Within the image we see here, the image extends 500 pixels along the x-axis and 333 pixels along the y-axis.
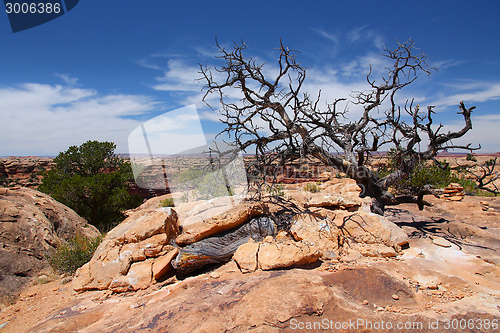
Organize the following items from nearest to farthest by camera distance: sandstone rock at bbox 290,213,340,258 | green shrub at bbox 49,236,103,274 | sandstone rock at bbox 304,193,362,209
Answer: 1. sandstone rock at bbox 290,213,340,258
2. green shrub at bbox 49,236,103,274
3. sandstone rock at bbox 304,193,362,209

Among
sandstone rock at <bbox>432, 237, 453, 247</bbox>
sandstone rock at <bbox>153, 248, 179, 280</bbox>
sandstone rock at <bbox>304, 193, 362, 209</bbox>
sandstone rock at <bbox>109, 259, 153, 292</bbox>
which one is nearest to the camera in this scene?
sandstone rock at <bbox>109, 259, 153, 292</bbox>

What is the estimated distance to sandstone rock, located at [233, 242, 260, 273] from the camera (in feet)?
14.8

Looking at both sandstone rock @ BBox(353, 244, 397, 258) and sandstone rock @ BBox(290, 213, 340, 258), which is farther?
sandstone rock @ BBox(290, 213, 340, 258)

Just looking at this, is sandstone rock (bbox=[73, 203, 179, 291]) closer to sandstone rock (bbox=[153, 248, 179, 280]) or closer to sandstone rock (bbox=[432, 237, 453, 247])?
sandstone rock (bbox=[153, 248, 179, 280])

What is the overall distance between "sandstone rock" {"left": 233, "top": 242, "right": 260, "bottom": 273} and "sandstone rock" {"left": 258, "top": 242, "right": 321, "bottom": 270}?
0.36ft

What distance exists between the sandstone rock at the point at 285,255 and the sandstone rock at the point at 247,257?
4.3 inches

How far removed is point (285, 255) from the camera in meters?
4.48

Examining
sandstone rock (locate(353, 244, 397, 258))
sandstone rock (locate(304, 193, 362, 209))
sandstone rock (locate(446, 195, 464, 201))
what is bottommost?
sandstone rock (locate(446, 195, 464, 201))

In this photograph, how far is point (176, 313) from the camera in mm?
3236

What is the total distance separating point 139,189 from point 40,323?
2248 centimetres

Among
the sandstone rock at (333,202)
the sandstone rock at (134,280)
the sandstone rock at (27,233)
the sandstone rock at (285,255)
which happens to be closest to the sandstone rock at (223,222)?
the sandstone rock at (134,280)

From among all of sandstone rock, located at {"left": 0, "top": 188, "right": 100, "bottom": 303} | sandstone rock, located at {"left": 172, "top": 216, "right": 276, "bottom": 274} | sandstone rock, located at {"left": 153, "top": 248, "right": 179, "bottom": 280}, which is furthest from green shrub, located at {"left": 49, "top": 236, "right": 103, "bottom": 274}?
sandstone rock, located at {"left": 172, "top": 216, "right": 276, "bottom": 274}

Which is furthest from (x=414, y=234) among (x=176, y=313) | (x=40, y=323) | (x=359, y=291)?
(x=40, y=323)

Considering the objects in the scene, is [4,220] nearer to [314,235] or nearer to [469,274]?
[314,235]
